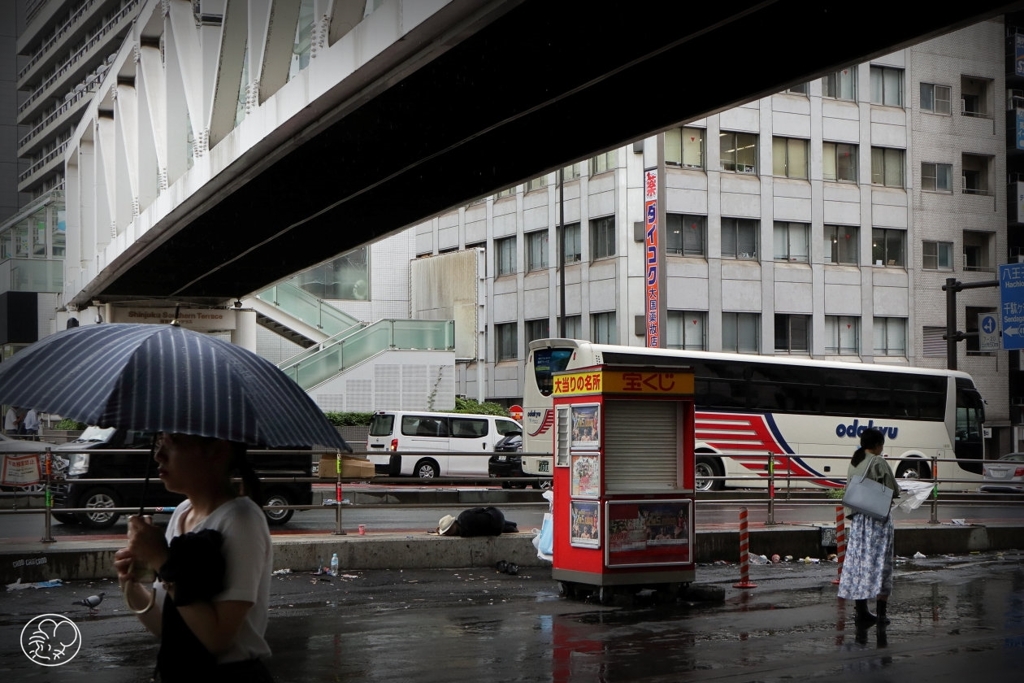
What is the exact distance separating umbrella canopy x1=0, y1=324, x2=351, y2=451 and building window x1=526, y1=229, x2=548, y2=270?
164 ft

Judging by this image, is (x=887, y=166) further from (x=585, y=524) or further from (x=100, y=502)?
(x=585, y=524)

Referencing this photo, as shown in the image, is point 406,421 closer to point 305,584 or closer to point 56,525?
point 56,525

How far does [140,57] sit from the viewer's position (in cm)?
2756

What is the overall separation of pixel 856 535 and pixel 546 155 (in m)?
9.45

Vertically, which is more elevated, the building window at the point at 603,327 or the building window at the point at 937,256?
the building window at the point at 937,256

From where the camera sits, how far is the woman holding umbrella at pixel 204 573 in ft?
11.0

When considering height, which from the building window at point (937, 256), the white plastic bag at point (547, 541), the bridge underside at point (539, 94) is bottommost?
the white plastic bag at point (547, 541)

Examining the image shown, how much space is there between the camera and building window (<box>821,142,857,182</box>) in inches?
2069

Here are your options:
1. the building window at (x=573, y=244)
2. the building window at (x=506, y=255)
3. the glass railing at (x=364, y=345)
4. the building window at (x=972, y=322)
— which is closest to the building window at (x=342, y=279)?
the building window at (x=506, y=255)

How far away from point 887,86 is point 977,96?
5.52 metres

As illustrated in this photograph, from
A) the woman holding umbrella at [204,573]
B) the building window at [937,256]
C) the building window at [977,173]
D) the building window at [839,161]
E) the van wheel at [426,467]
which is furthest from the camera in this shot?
the building window at [977,173]

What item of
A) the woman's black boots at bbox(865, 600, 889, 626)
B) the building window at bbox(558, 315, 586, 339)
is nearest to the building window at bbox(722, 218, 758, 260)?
the building window at bbox(558, 315, 586, 339)

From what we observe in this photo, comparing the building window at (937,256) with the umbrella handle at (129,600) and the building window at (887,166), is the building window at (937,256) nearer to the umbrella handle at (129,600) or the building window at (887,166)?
the building window at (887,166)

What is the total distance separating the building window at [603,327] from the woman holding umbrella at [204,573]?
46.5 m
